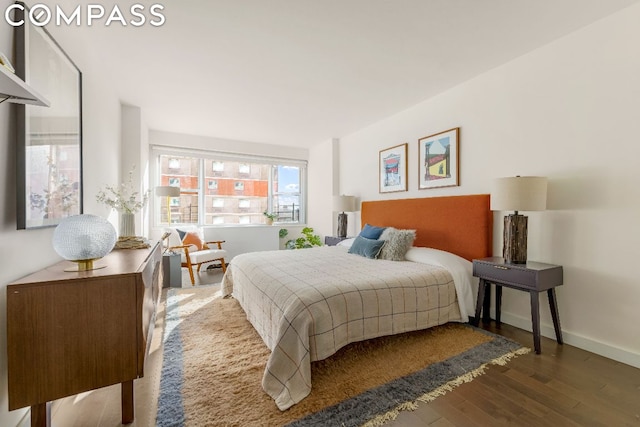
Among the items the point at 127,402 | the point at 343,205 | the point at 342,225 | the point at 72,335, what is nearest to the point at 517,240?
the point at 343,205

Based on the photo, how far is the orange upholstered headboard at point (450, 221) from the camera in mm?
2877

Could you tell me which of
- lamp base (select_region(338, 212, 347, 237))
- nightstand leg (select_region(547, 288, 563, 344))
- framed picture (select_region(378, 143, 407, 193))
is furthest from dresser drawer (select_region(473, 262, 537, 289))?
lamp base (select_region(338, 212, 347, 237))

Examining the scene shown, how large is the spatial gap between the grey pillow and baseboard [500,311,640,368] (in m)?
1.15

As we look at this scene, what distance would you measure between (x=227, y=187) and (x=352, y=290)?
4533 mm

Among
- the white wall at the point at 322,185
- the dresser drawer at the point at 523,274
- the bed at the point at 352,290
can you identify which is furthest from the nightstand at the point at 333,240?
the dresser drawer at the point at 523,274

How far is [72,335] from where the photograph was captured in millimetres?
1275

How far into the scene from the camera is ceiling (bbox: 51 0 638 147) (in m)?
2.05

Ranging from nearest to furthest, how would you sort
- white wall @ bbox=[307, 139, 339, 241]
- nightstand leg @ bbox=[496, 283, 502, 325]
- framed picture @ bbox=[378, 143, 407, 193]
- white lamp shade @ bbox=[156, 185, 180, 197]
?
nightstand leg @ bbox=[496, 283, 502, 325]
framed picture @ bbox=[378, 143, 407, 193]
white lamp shade @ bbox=[156, 185, 180, 197]
white wall @ bbox=[307, 139, 339, 241]

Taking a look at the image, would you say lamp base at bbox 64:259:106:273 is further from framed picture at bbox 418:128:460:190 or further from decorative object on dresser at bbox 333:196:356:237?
decorative object on dresser at bbox 333:196:356:237

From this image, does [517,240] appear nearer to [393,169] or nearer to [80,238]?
[393,169]

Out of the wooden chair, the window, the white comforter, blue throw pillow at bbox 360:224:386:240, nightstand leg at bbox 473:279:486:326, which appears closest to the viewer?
the white comforter

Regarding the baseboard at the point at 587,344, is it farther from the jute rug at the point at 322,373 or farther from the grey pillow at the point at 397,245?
the grey pillow at the point at 397,245

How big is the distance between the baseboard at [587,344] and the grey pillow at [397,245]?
1.15m

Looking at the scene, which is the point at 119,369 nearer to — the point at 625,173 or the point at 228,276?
the point at 228,276
